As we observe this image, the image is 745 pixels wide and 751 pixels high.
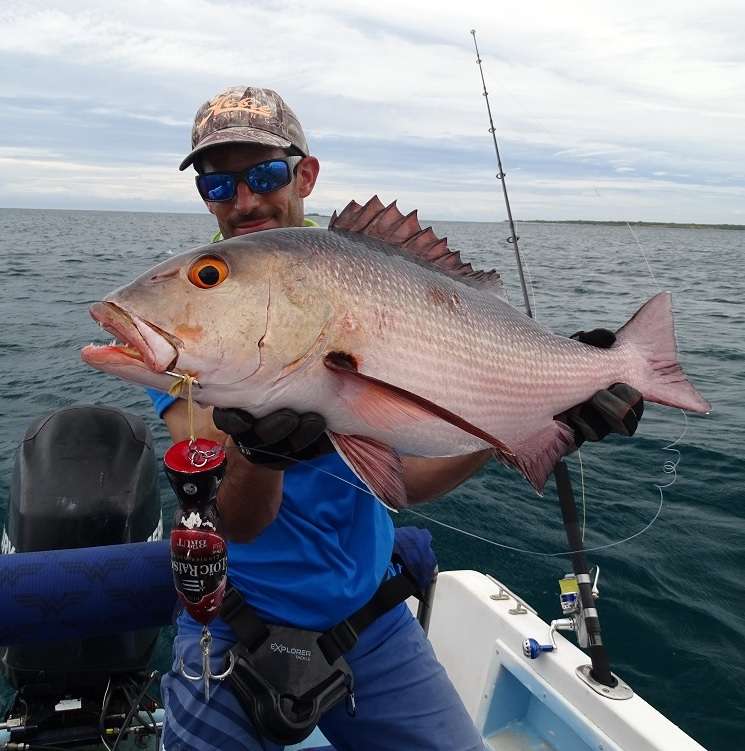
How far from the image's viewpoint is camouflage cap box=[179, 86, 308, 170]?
3.05 meters

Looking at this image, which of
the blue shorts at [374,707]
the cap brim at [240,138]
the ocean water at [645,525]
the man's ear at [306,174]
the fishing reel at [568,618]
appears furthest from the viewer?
the ocean water at [645,525]

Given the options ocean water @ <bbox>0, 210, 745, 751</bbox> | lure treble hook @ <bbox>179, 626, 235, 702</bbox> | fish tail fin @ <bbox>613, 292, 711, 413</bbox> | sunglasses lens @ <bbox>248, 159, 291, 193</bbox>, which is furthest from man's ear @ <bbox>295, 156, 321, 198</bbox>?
lure treble hook @ <bbox>179, 626, 235, 702</bbox>

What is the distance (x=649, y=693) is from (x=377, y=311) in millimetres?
3896

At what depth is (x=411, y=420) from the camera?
7.43 feet

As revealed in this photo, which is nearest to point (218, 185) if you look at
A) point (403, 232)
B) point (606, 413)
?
point (403, 232)

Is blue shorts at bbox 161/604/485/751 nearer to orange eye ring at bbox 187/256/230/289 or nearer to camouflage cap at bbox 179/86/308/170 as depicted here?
orange eye ring at bbox 187/256/230/289

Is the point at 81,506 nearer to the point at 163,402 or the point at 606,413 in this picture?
the point at 163,402

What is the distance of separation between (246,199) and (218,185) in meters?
0.14

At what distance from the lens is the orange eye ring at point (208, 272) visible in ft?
6.68

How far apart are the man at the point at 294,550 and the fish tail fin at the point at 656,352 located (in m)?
0.19

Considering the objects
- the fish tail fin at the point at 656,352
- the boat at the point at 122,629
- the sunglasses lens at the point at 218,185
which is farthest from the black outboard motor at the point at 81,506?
the fish tail fin at the point at 656,352

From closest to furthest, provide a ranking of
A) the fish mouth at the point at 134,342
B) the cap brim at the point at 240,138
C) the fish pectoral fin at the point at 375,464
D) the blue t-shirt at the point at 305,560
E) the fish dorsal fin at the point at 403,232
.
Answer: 1. the fish mouth at the point at 134,342
2. the fish pectoral fin at the point at 375,464
3. the fish dorsal fin at the point at 403,232
4. the blue t-shirt at the point at 305,560
5. the cap brim at the point at 240,138

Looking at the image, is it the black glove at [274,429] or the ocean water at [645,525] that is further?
the ocean water at [645,525]

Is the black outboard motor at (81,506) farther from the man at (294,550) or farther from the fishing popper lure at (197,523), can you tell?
the fishing popper lure at (197,523)
